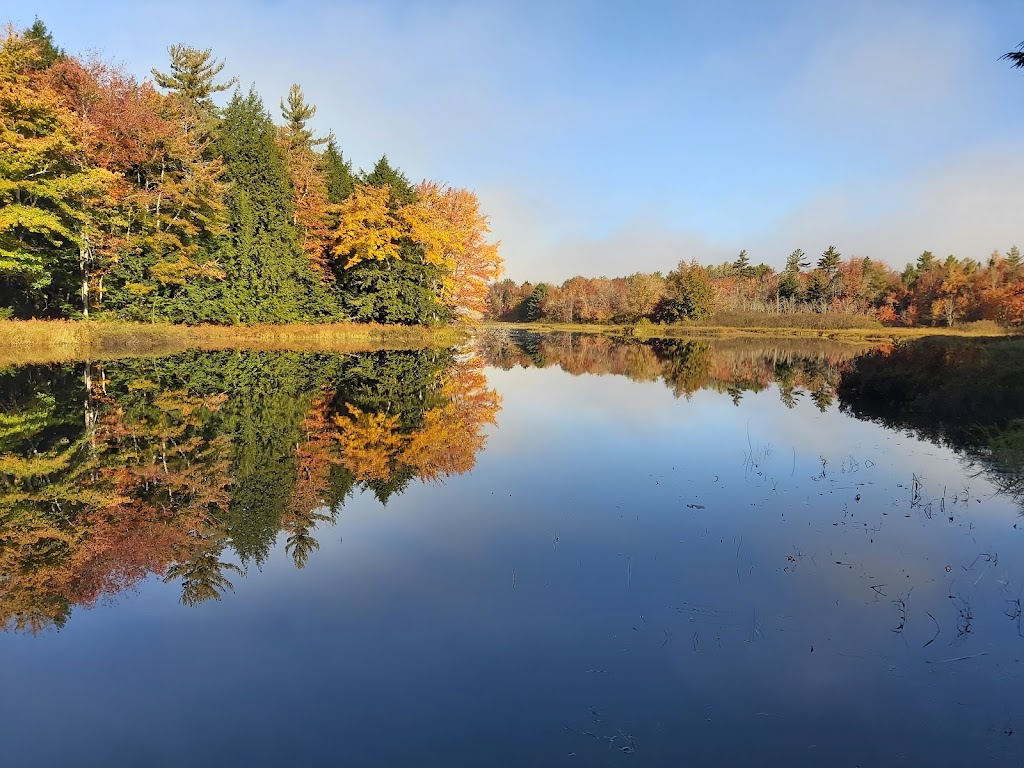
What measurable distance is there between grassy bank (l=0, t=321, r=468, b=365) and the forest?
1.92 meters

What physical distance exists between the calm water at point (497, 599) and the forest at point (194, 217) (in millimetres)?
19818

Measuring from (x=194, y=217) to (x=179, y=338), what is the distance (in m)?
7.33

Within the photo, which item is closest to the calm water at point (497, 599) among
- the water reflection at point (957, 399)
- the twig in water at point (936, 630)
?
the twig in water at point (936, 630)

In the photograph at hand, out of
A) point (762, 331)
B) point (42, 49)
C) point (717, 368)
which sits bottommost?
point (717, 368)

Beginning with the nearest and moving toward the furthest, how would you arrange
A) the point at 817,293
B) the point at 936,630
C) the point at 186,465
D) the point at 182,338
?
the point at 936,630 → the point at 186,465 → the point at 182,338 → the point at 817,293

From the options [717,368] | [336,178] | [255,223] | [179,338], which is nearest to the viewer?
[717,368]

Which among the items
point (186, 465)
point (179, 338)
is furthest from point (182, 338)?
point (186, 465)

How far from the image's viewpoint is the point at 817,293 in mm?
90000

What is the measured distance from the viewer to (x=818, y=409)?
1755 cm

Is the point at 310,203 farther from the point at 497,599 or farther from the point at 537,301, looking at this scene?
the point at 537,301

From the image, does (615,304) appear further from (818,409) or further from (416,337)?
(818,409)

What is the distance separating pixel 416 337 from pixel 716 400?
25043 millimetres

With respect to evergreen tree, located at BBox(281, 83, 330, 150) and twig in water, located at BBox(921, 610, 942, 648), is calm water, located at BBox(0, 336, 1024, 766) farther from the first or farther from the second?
evergreen tree, located at BBox(281, 83, 330, 150)

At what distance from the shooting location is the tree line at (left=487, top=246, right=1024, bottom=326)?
71.8 metres
